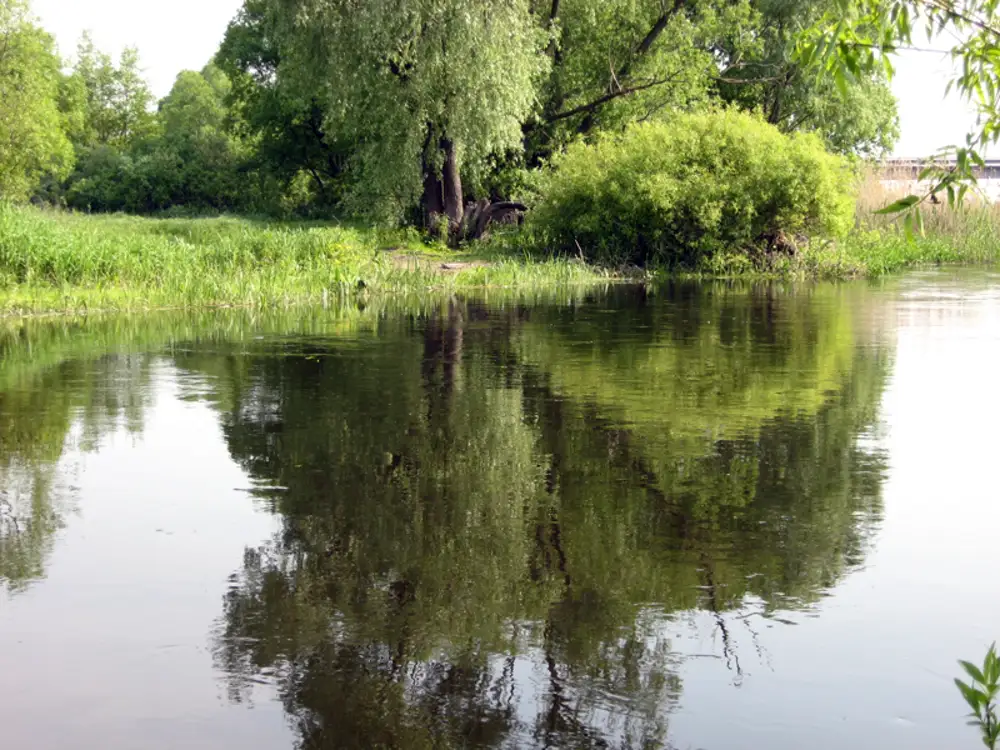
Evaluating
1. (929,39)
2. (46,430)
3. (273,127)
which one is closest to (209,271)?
(46,430)

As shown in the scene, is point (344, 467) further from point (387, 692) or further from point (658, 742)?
point (658, 742)

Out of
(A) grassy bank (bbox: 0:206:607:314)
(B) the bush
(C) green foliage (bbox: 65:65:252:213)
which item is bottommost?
(A) grassy bank (bbox: 0:206:607:314)

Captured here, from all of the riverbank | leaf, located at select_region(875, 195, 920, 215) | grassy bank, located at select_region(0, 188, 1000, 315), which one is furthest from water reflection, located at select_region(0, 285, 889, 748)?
the riverbank

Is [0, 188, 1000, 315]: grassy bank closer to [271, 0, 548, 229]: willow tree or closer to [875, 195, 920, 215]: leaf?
[271, 0, 548, 229]: willow tree

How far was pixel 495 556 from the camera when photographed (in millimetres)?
6629

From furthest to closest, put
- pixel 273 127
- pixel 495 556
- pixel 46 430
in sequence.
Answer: pixel 273 127 < pixel 46 430 < pixel 495 556

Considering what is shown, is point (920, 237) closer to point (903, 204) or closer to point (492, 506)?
point (492, 506)

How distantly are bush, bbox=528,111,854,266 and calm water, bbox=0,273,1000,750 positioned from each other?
63.0 ft

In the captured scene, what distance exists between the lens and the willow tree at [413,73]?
32719 mm

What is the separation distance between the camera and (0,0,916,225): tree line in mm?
33344

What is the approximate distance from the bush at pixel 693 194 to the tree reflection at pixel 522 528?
18441 millimetres

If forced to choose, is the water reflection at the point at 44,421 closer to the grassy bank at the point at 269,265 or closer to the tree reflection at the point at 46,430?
the tree reflection at the point at 46,430

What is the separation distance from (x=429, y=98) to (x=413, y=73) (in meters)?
0.80

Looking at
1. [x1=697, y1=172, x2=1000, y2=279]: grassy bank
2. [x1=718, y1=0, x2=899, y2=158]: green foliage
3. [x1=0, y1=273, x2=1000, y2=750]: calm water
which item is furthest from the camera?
[x1=718, y1=0, x2=899, y2=158]: green foliage
